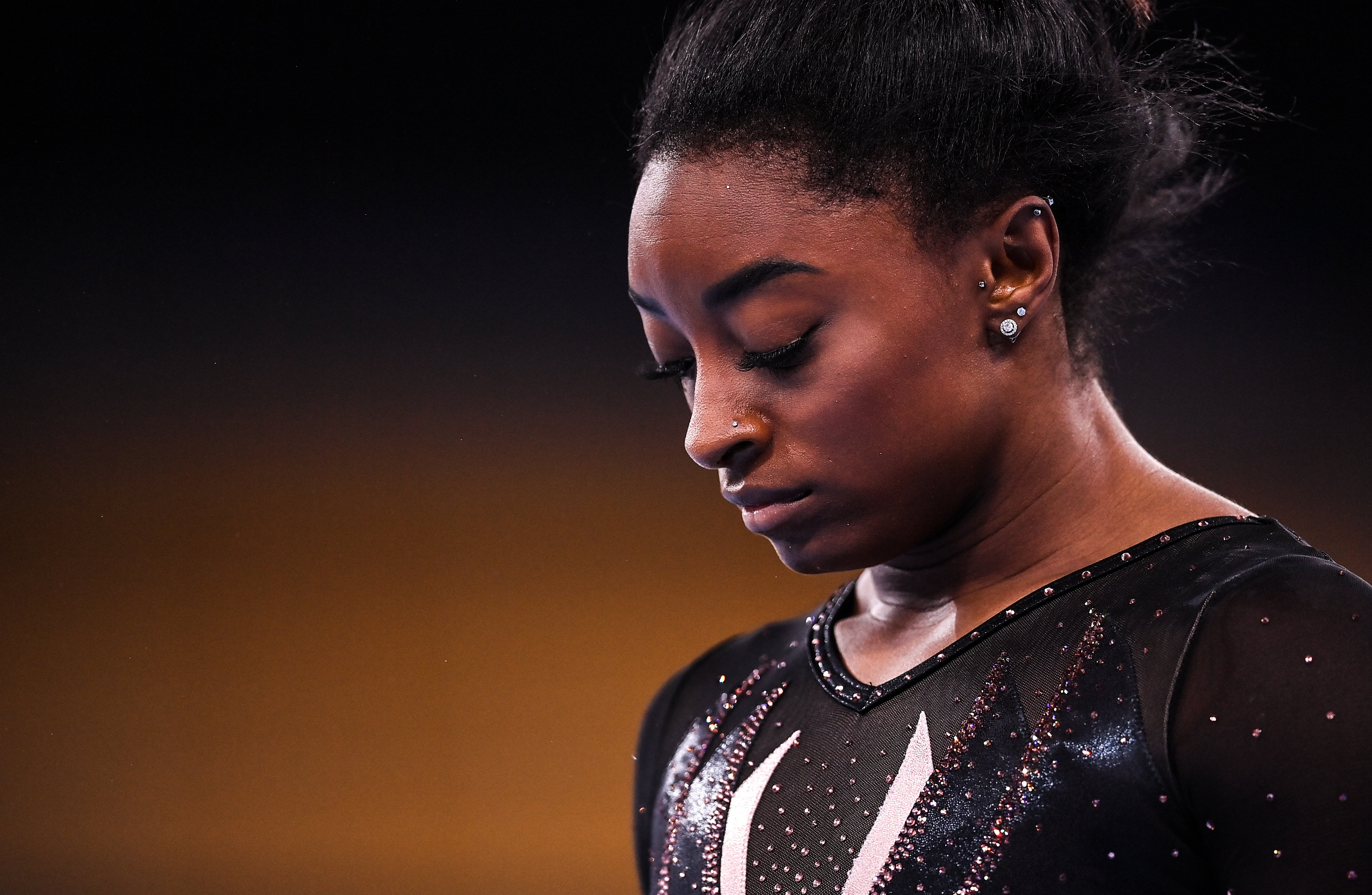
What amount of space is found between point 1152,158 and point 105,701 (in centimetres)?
93

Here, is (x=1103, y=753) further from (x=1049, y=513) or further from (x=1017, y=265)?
(x=1017, y=265)

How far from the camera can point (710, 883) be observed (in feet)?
3.04

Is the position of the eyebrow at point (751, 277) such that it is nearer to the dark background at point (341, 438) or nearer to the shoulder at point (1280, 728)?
the shoulder at point (1280, 728)

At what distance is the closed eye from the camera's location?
81 centimetres

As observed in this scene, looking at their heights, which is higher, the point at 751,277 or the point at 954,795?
the point at 751,277

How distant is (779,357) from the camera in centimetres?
82

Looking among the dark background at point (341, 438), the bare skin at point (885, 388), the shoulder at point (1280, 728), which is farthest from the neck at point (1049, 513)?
the dark background at point (341, 438)

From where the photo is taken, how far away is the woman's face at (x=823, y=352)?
32.0 inches

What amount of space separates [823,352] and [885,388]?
1.7 inches

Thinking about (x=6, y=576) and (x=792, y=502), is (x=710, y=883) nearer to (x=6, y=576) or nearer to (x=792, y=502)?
(x=792, y=502)

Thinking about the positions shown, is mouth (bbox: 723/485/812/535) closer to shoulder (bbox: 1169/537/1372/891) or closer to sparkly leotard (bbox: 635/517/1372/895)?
sparkly leotard (bbox: 635/517/1372/895)

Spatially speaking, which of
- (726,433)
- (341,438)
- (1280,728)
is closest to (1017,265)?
(726,433)

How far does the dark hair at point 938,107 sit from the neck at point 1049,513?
0.08m

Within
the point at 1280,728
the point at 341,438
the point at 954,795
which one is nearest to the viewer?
the point at 1280,728
